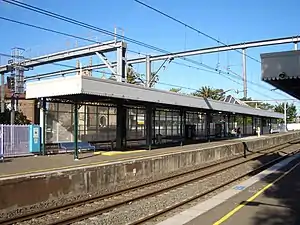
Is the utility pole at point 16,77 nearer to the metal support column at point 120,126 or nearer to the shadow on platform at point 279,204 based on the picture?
the metal support column at point 120,126

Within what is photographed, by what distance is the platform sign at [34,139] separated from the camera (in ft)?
67.1

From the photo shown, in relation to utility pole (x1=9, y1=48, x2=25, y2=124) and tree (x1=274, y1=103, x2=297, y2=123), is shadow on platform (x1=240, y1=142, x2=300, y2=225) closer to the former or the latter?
utility pole (x1=9, y1=48, x2=25, y2=124)

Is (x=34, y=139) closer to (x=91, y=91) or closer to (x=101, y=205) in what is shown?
(x=91, y=91)

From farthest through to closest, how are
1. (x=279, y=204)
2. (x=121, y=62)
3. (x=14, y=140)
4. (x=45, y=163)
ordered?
(x=121, y=62), (x=14, y=140), (x=45, y=163), (x=279, y=204)

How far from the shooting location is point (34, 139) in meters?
20.4

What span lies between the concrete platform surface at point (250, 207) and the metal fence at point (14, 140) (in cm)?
1141

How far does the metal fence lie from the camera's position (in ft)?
62.8

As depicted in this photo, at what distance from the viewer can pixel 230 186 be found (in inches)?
606

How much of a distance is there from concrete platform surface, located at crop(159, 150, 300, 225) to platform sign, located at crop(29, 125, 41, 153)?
1119 centimetres

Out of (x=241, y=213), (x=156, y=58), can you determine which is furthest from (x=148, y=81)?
(x=241, y=213)

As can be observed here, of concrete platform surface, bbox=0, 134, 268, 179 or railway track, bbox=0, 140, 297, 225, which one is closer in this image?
railway track, bbox=0, 140, 297, 225

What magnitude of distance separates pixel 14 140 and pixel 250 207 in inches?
532

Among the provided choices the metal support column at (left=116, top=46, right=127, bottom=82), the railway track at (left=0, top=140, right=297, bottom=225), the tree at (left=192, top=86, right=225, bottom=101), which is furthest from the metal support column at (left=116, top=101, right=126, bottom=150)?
the tree at (left=192, top=86, right=225, bottom=101)

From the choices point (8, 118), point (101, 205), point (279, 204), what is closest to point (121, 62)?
point (8, 118)
